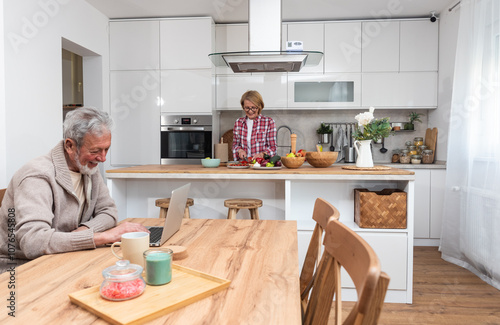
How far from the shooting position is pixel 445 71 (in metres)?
4.31

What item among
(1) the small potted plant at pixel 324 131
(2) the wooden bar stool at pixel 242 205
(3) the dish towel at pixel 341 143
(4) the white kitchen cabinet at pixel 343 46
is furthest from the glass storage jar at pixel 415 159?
(2) the wooden bar stool at pixel 242 205

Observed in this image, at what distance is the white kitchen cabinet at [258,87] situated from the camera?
184 inches

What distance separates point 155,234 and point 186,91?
329 centimetres

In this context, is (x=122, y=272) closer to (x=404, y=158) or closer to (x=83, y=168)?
(x=83, y=168)

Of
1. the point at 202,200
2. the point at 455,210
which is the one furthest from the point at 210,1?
the point at 455,210

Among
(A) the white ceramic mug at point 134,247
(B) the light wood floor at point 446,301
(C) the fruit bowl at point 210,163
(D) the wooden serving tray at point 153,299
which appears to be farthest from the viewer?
(C) the fruit bowl at point 210,163

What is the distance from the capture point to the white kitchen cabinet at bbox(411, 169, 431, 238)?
4.23 m

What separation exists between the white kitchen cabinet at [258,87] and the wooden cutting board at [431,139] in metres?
1.74

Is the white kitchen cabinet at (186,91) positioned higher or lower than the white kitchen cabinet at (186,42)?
lower

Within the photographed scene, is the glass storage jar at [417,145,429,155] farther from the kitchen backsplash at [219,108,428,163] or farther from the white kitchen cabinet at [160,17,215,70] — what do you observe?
the white kitchen cabinet at [160,17,215,70]

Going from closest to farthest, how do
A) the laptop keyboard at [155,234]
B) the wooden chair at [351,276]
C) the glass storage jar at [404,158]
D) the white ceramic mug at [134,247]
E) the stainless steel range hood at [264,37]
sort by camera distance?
the wooden chair at [351,276] < the white ceramic mug at [134,247] < the laptop keyboard at [155,234] < the stainless steel range hood at [264,37] < the glass storage jar at [404,158]

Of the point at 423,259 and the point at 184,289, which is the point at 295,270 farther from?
the point at 423,259

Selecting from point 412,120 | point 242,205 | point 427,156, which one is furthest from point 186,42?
point 427,156

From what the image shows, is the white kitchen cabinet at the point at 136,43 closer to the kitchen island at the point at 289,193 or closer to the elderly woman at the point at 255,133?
the elderly woman at the point at 255,133
